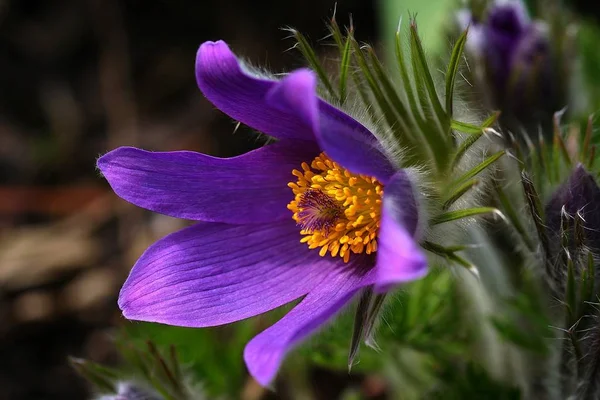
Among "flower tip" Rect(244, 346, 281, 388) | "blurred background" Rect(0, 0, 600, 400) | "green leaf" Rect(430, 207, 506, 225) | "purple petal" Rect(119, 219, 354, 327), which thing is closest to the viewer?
"flower tip" Rect(244, 346, 281, 388)

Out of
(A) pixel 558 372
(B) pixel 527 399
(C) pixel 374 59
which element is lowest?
(B) pixel 527 399

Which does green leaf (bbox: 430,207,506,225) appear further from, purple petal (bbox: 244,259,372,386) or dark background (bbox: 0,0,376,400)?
dark background (bbox: 0,0,376,400)

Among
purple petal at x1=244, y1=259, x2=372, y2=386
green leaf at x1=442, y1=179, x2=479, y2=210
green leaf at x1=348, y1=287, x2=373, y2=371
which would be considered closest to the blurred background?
purple petal at x1=244, y1=259, x2=372, y2=386

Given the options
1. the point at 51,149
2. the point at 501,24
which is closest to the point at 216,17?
the point at 51,149

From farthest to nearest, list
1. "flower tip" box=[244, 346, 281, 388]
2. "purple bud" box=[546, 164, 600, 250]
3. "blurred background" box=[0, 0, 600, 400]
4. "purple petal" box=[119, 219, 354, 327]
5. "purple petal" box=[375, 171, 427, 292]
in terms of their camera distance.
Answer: "blurred background" box=[0, 0, 600, 400], "purple petal" box=[119, 219, 354, 327], "purple bud" box=[546, 164, 600, 250], "flower tip" box=[244, 346, 281, 388], "purple petal" box=[375, 171, 427, 292]

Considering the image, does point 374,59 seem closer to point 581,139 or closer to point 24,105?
point 581,139

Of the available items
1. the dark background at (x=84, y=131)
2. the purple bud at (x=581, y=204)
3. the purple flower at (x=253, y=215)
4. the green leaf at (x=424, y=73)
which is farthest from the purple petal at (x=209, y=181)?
the dark background at (x=84, y=131)
